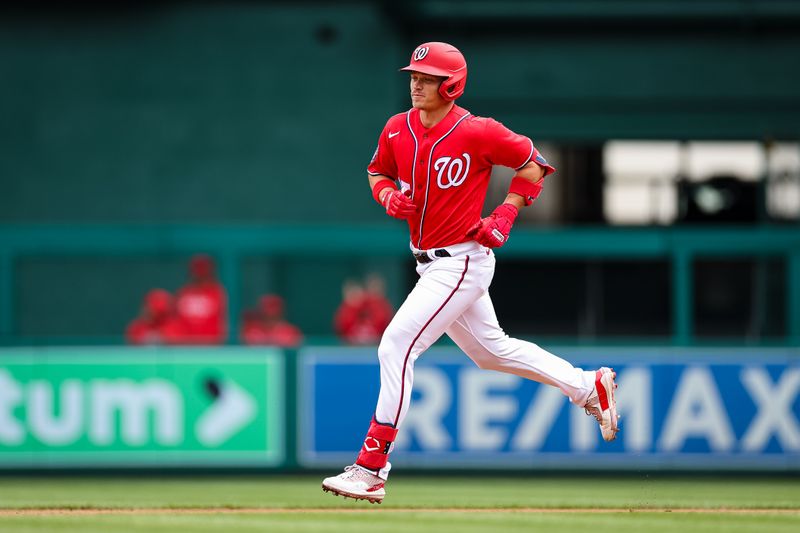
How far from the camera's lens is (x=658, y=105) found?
18062 millimetres

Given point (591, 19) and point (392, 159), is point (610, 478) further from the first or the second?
point (591, 19)

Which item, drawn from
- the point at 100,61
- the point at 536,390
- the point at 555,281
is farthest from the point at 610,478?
the point at 100,61

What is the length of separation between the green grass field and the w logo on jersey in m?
1.62

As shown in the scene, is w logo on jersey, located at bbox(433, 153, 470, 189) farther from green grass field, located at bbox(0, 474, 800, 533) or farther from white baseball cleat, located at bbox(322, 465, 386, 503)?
green grass field, located at bbox(0, 474, 800, 533)

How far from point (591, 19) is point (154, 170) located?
19.0 feet

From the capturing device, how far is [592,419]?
11.1 m

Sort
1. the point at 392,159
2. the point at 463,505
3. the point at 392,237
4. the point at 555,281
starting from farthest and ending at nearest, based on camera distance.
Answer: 1. the point at 555,281
2. the point at 392,237
3. the point at 463,505
4. the point at 392,159

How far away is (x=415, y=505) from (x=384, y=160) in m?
1.94

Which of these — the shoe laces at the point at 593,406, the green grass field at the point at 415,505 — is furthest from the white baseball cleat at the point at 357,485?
the shoe laces at the point at 593,406

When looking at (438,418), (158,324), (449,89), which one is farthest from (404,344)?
(158,324)

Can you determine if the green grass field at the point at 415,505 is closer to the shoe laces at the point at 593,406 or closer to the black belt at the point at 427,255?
the shoe laces at the point at 593,406

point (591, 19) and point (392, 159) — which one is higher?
point (591, 19)

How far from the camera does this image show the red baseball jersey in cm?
689

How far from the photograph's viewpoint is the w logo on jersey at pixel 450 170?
6.88 m
